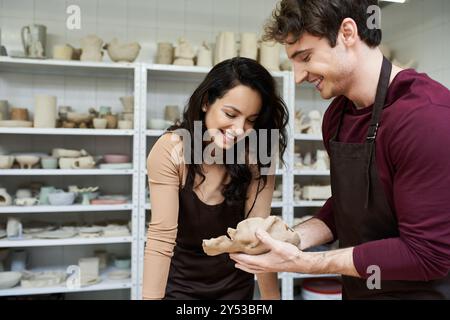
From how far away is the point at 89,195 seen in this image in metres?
2.51

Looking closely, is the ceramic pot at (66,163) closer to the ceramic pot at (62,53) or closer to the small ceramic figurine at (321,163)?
the ceramic pot at (62,53)

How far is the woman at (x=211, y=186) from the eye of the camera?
109 centimetres

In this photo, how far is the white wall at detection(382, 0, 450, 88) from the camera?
2.62 metres

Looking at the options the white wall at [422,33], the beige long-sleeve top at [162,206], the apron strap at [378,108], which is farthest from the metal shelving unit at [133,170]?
the apron strap at [378,108]

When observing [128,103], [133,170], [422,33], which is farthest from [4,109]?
[422,33]

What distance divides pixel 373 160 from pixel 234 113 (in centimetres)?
40

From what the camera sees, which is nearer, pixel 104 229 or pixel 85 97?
pixel 104 229

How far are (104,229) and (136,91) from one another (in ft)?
2.96

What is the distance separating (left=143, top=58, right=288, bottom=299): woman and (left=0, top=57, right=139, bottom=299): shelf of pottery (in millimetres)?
1302

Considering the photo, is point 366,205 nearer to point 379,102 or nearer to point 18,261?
point 379,102

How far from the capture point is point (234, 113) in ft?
3.65
